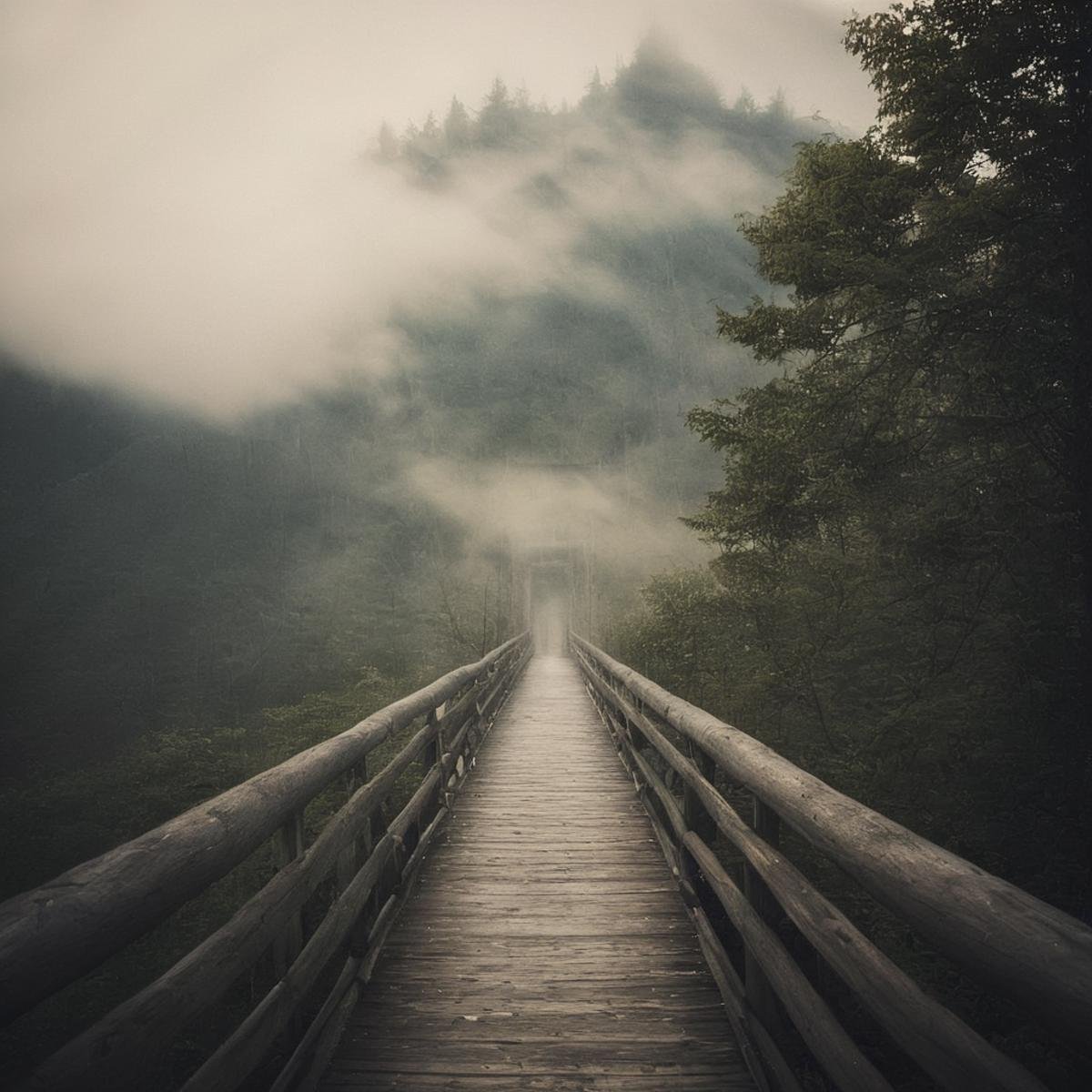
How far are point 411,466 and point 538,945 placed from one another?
6375 centimetres

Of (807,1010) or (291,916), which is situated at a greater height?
(291,916)

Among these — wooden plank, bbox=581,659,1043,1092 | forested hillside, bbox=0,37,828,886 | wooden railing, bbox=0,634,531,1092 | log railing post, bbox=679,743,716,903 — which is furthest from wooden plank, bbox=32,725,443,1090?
forested hillside, bbox=0,37,828,886

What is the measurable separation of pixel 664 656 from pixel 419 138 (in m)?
145

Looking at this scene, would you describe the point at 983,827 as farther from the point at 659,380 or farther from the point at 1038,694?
the point at 659,380

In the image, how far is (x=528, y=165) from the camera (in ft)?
434

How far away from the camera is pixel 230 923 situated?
1.51m

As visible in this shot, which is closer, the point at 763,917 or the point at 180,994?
the point at 180,994

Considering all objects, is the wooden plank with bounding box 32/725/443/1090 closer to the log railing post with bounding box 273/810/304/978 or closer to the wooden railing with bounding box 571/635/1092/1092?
the log railing post with bounding box 273/810/304/978

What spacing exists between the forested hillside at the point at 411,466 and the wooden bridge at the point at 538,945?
46.7 ft

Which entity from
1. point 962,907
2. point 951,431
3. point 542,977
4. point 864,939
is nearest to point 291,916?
point 542,977

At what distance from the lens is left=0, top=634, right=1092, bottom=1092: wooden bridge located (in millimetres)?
1002

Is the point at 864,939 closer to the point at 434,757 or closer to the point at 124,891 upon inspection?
the point at 124,891

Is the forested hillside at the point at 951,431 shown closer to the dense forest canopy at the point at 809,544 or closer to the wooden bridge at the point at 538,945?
the dense forest canopy at the point at 809,544

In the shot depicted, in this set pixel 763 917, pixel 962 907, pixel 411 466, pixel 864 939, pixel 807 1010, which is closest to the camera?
pixel 962 907
